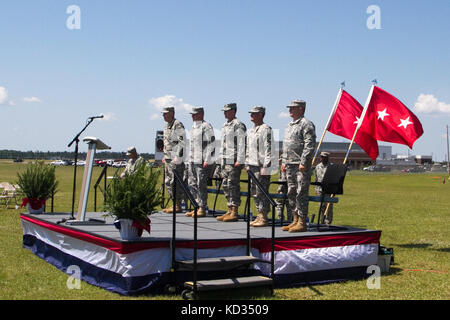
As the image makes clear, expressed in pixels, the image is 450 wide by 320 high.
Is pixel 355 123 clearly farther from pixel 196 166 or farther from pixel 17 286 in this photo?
pixel 17 286

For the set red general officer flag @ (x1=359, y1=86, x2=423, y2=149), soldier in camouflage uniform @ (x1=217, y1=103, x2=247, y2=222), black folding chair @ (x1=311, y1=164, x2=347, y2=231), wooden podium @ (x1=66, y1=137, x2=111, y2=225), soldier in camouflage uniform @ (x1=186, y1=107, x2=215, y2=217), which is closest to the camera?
black folding chair @ (x1=311, y1=164, x2=347, y2=231)

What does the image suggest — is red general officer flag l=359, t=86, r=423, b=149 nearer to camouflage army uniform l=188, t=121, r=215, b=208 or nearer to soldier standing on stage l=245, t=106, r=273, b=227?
soldier standing on stage l=245, t=106, r=273, b=227

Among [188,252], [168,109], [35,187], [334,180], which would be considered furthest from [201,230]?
[35,187]

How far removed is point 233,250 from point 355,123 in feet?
19.9

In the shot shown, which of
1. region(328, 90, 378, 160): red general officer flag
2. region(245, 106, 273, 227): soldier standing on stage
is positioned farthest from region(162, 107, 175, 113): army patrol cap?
region(328, 90, 378, 160): red general officer flag

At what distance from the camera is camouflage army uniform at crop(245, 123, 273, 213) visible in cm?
876

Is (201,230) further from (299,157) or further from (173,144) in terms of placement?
(173,144)

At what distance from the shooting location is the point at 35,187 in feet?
35.4

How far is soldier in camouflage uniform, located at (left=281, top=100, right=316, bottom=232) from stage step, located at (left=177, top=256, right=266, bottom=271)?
4.72 feet

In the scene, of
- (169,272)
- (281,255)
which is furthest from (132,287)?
(281,255)

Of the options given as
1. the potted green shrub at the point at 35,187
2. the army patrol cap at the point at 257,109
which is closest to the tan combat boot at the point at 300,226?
the army patrol cap at the point at 257,109

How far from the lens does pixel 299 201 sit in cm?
813

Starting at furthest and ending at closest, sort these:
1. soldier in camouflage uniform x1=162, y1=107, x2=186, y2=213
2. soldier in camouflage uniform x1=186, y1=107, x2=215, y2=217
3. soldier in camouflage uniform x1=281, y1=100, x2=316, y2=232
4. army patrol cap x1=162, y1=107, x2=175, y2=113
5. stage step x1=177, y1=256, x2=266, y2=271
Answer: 1. army patrol cap x1=162, y1=107, x2=175, y2=113
2. soldier in camouflage uniform x1=162, y1=107, x2=186, y2=213
3. soldier in camouflage uniform x1=186, y1=107, x2=215, y2=217
4. soldier in camouflage uniform x1=281, y1=100, x2=316, y2=232
5. stage step x1=177, y1=256, x2=266, y2=271
